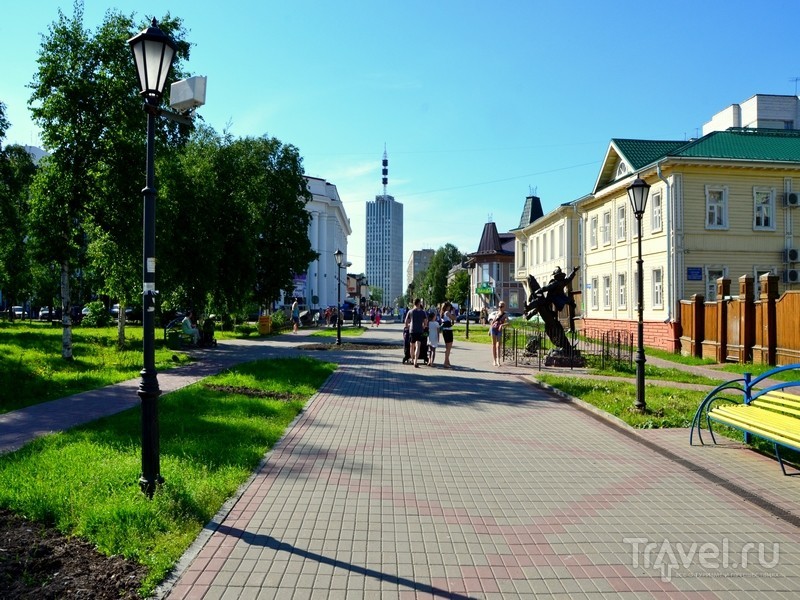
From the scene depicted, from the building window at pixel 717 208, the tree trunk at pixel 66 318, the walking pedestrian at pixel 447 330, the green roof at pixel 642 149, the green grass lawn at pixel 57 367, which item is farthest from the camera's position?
the green roof at pixel 642 149

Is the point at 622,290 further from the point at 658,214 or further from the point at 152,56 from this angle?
the point at 152,56

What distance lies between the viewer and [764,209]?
27531 mm

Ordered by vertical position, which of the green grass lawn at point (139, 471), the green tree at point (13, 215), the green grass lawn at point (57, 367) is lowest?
the green grass lawn at point (139, 471)

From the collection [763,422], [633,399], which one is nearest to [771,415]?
[763,422]

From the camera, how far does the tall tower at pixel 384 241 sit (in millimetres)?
155250

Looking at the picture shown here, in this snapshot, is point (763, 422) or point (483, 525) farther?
point (763, 422)

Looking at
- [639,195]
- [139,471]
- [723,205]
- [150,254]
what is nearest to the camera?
[150,254]

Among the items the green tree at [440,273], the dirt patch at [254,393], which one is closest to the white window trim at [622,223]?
the dirt patch at [254,393]

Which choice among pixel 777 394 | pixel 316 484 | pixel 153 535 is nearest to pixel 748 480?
pixel 777 394

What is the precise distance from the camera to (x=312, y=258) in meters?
49.5

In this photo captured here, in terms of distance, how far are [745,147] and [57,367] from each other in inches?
1134

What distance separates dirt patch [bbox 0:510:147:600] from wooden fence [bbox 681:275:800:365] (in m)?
19.0

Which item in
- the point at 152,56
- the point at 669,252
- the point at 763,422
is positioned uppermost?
the point at 669,252

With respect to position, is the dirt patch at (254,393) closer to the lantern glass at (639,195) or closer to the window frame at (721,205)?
the lantern glass at (639,195)
